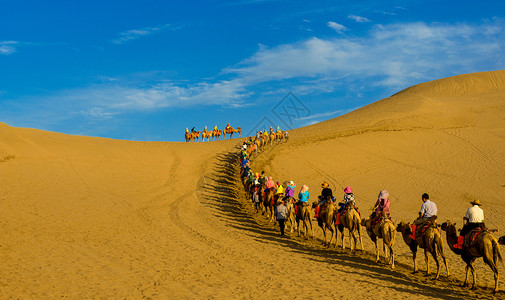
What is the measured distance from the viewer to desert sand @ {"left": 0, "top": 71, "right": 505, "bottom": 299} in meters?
11.7

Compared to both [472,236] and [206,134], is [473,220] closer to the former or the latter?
[472,236]

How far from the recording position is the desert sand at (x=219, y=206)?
38.3 feet

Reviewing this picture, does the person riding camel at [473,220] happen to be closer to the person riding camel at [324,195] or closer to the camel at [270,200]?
the person riding camel at [324,195]

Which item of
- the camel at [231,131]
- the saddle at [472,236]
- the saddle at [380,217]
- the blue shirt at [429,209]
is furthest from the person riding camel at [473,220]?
the camel at [231,131]

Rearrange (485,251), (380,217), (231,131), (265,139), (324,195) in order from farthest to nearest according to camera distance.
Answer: (231,131) < (265,139) < (324,195) < (380,217) < (485,251)

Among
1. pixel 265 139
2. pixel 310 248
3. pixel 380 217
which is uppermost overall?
pixel 265 139

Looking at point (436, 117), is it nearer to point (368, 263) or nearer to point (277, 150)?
point (277, 150)

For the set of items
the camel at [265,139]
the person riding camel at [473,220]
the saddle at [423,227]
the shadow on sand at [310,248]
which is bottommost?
the shadow on sand at [310,248]

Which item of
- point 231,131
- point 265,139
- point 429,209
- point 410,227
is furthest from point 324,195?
point 231,131

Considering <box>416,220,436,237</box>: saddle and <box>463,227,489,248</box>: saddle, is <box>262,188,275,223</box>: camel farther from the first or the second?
<box>463,227,489,248</box>: saddle

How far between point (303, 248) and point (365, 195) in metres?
15.5

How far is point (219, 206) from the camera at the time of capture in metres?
25.2

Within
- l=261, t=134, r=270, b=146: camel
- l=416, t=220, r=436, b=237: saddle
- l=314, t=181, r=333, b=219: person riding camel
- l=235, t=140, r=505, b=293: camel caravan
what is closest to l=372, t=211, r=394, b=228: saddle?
l=235, t=140, r=505, b=293: camel caravan

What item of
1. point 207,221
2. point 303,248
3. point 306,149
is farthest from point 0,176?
point 306,149
